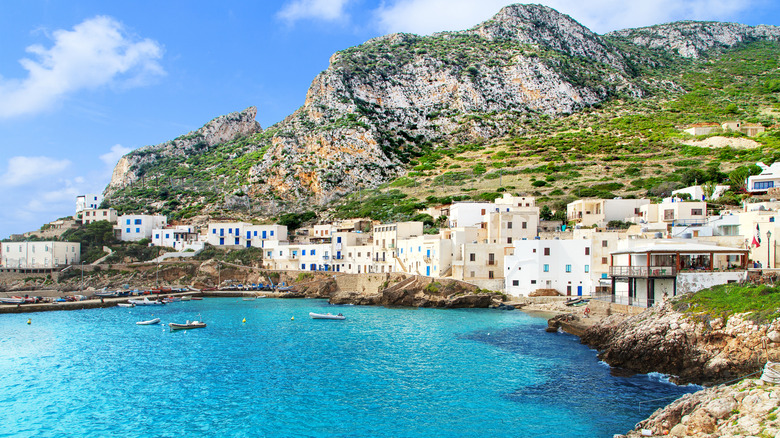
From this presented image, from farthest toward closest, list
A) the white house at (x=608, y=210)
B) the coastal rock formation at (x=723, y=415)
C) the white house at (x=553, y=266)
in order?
the white house at (x=608, y=210) < the white house at (x=553, y=266) < the coastal rock formation at (x=723, y=415)

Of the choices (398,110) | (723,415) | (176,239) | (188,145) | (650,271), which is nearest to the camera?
(723,415)

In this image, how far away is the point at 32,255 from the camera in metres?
76.5

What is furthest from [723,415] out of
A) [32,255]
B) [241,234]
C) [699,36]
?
[699,36]

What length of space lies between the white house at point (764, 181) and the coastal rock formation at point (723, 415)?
5382cm

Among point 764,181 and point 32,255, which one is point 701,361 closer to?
point 764,181

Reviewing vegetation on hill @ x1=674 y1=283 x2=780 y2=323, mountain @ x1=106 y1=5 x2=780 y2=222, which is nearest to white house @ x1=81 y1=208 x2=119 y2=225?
mountain @ x1=106 y1=5 x2=780 y2=222

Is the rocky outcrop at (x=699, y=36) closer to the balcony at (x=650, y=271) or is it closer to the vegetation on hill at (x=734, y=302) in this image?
the balcony at (x=650, y=271)

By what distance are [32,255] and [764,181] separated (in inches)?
3758

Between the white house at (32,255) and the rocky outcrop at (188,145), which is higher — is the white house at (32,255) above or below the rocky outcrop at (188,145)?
below

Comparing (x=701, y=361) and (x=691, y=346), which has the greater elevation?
(x=691, y=346)

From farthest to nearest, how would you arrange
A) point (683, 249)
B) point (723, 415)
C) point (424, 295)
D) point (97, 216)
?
point (97, 216) → point (424, 295) → point (683, 249) → point (723, 415)

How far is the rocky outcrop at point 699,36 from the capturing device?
6329 inches

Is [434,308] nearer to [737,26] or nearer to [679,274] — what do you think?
[679,274]

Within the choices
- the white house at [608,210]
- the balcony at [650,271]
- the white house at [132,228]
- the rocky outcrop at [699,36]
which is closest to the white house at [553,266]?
the white house at [608,210]
